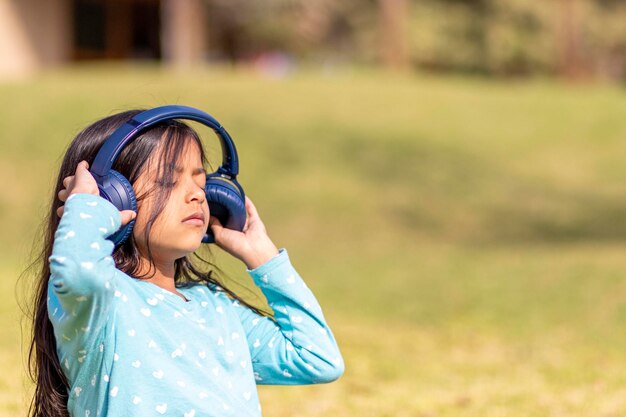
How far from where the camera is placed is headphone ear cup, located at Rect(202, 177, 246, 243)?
7.88 feet

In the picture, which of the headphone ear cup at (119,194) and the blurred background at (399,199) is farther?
the blurred background at (399,199)

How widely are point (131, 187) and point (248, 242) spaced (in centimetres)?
38

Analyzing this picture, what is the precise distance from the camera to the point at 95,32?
86.3ft

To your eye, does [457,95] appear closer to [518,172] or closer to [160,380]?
[518,172]

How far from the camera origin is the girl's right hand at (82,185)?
212 centimetres

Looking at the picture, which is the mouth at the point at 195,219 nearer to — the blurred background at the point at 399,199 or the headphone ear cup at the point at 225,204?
the headphone ear cup at the point at 225,204

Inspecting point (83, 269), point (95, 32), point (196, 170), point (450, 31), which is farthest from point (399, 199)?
point (450, 31)

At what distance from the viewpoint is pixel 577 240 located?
11.8 metres

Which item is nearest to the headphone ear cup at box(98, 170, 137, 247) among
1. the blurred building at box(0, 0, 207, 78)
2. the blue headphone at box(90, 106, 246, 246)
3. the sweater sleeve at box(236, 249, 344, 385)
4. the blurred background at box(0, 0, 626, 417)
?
the blue headphone at box(90, 106, 246, 246)

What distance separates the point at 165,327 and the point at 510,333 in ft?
18.5

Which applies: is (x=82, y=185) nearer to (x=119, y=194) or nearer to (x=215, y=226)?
(x=119, y=194)

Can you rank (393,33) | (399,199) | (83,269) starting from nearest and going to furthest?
(83,269) < (399,199) < (393,33)


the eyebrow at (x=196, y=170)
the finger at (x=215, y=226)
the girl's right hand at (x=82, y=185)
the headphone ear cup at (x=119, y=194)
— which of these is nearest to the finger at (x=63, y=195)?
the girl's right hand at (x=82, y=185)

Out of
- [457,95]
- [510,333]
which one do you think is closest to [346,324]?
[510,333]
